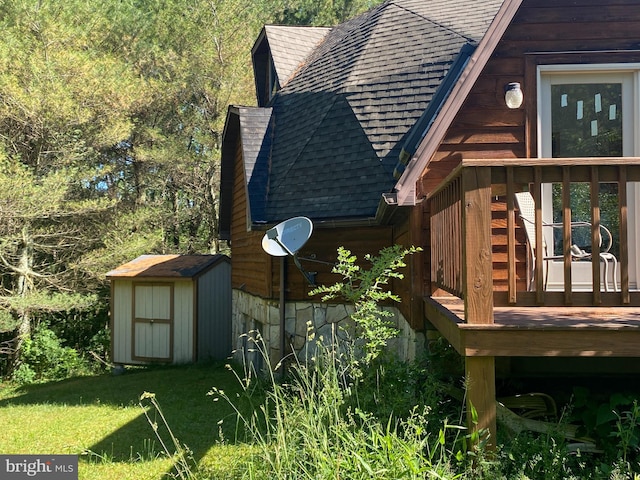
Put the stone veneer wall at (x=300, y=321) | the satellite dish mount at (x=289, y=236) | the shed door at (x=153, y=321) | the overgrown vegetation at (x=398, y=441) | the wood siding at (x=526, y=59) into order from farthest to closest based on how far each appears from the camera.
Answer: the shed door at (x=153, y=321) < the stone veneer wall at (x=300, y=321) < the satellite dish mount at (x=289, y=236) < the wood siding at (x=526, y=59) < the overgrown vegetation at (x=398, y=441)

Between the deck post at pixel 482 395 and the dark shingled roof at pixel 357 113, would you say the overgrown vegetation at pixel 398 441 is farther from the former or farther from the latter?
the dark shingled roof at pixel 357 113

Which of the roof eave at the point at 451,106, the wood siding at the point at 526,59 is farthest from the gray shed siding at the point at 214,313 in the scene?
the roof eave at the point at 451,106

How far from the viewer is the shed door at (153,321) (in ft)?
46.6

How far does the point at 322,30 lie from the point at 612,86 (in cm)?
846

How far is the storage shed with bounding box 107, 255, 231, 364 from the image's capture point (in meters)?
14.1

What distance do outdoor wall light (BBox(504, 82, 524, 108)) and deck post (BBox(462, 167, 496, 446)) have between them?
2.60 m

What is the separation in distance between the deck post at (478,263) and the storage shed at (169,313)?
1084 centimetres

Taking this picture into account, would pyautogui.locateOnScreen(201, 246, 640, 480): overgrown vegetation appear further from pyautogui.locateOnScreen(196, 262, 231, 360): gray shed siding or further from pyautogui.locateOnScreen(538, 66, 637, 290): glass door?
pyautogui.locateOnScreen(196, 262, 231, 360): gray shed siding

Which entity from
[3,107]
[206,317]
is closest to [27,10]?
[3,107]

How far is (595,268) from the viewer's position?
12.8ft

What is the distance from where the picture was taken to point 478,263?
3.80 meters

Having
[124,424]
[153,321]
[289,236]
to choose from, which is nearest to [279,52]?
[289,236]

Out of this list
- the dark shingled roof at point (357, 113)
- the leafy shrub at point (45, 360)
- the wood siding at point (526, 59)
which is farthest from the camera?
the leafy shrub at point (45, 360)

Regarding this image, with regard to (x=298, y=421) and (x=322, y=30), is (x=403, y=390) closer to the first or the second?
(x=298, y=421)
